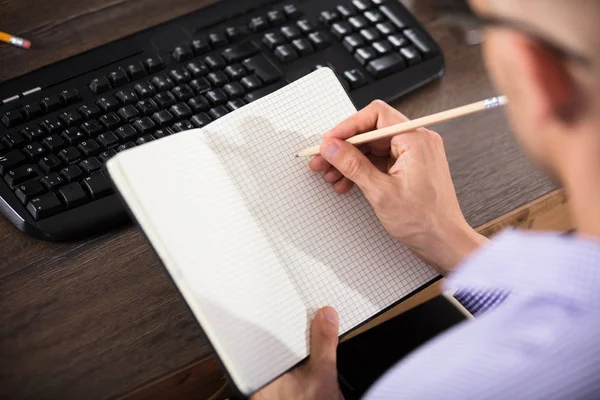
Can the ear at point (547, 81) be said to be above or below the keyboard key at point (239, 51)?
above

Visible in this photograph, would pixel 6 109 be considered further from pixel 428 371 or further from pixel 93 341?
pixel 428 371

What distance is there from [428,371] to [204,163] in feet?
0.92

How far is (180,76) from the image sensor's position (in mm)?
867

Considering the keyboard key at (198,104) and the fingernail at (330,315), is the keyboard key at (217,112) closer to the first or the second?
the keyboard key at (198,104)

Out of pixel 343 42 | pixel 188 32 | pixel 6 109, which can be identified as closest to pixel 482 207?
pixel 343 42

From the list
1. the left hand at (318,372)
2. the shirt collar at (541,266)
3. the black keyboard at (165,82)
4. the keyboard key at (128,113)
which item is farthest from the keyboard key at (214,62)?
the shirt collar at (541,266)

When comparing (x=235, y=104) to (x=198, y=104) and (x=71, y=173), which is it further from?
(x=71, y=173)

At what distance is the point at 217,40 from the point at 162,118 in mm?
146

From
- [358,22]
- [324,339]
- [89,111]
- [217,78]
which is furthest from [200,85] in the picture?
[324,339]

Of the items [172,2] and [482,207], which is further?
[172,2]

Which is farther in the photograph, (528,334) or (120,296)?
(120,296)

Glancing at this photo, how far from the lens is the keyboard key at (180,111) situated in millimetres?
829

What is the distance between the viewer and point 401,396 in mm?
585

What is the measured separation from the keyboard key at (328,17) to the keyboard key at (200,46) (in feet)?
0.50
